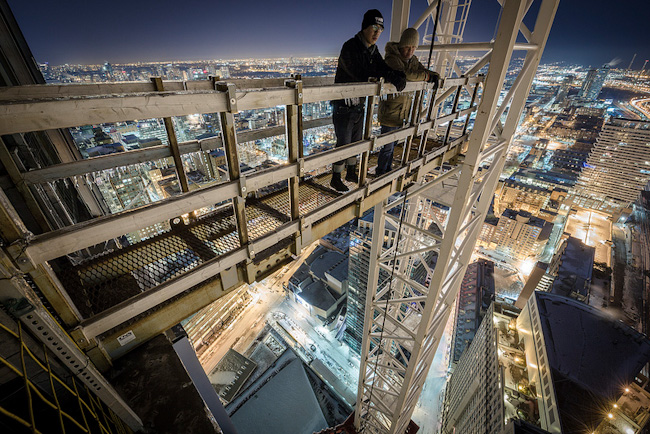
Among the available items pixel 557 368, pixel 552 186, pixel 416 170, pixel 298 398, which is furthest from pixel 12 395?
pixel 552 186

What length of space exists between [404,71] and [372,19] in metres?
0.89

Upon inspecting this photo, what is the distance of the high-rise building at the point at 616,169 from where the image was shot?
1672 inches

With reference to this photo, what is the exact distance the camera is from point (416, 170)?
202 inches

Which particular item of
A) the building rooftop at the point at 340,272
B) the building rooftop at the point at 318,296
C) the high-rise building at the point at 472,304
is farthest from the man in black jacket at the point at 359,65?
the building rooftop at the point at 318,296

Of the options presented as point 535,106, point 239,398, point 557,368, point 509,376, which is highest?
point 535,106

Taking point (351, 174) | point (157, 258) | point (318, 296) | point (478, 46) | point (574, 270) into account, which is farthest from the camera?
point (318, 296)

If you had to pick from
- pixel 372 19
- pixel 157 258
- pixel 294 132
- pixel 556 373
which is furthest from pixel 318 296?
pixel 294 132

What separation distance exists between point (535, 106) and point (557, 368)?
114369mm

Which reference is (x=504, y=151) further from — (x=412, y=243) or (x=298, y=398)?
(x=298, y=398)

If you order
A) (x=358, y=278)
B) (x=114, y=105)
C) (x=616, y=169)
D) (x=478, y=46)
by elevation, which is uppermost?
(x=478, y=46)

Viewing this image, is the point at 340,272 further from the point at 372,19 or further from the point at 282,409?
the point at 372,19

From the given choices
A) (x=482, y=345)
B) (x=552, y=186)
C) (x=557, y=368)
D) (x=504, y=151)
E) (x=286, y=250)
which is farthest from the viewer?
(x=552, y=186)

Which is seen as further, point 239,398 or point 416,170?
point 239,398

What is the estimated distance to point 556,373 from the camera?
15297 millimetres
